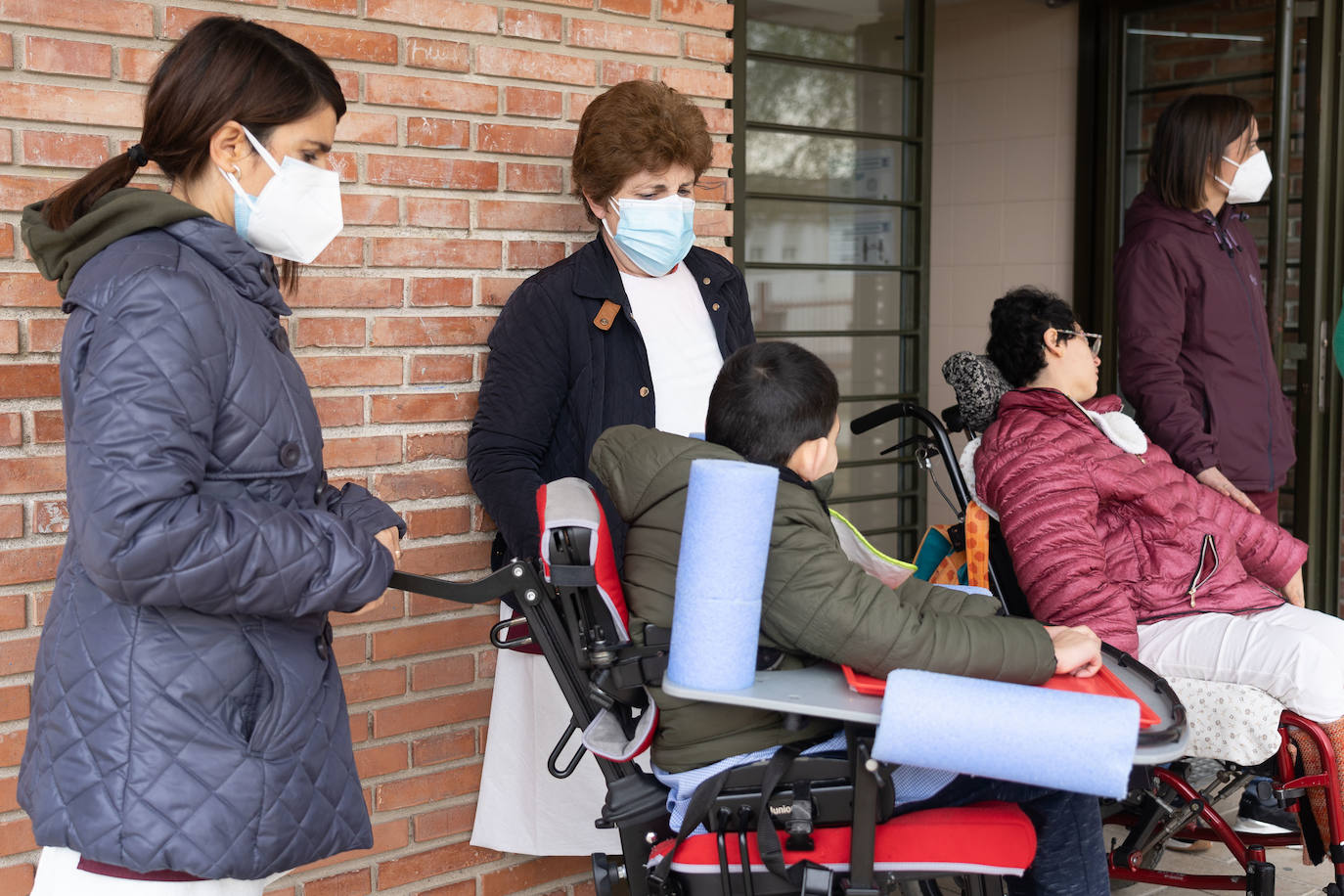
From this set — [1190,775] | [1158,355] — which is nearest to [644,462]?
[1190,775]

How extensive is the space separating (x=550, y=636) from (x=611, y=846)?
1106mm

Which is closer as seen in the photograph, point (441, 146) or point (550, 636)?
point (550, 636)

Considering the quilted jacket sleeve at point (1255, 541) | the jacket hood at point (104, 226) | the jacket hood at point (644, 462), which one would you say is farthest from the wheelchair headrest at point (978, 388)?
the jacket hood at point (104, 226)

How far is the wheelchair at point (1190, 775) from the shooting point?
101 inches

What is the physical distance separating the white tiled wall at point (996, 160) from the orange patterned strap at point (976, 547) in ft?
8.44

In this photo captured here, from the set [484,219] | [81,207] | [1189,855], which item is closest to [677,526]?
[81,207]

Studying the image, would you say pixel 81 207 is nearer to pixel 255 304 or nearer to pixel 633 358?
pixel 255 304

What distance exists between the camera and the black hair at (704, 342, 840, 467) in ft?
6.33

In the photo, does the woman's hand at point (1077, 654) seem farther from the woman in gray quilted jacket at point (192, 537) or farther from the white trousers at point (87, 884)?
the white trousers at point (87, 884)

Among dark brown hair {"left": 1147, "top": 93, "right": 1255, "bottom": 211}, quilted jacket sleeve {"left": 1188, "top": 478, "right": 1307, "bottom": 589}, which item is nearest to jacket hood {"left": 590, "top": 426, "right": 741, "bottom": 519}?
quilted jacket sleeve {"left": 1188, "top": 478, "right": 1307, "bottom": 589}

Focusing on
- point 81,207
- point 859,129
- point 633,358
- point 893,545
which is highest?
point 859,129

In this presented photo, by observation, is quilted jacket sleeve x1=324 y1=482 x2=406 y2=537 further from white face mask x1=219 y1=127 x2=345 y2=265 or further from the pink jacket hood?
the pink jacket hood

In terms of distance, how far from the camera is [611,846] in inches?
113

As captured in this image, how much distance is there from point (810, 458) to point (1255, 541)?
5.17ft
